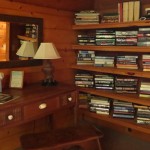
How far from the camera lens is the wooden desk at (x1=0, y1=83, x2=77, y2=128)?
1635 millimetres

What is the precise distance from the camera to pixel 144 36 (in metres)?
2.27

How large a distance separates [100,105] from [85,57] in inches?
23.6

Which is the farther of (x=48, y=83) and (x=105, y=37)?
(x=105, y=37)

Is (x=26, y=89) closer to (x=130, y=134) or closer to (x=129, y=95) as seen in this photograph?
(x=129, y=95)

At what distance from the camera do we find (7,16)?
6.82 ft

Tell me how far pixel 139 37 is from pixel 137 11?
0.91 ft

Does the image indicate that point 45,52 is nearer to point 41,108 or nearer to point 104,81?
point 41,108

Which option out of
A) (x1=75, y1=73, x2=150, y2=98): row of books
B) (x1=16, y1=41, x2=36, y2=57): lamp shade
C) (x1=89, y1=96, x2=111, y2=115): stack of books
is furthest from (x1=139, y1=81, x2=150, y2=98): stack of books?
(x1=16, y1=41, x2=36, y2=57): lamp shade

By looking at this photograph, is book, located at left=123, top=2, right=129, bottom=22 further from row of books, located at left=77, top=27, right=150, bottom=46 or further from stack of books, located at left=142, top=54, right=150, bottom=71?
stack of books, located at left=142, top=54, right=150, bottom=71

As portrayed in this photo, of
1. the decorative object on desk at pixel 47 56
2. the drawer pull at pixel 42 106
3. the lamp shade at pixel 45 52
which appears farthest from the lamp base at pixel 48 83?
the drawer pull at pixel 42 106

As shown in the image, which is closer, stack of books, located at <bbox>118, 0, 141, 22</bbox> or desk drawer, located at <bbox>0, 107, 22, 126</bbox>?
desk drawer, located at <bbox>0, 107, 22, 126</bbox>

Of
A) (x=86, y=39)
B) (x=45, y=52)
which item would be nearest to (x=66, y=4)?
(x=86, y=39)

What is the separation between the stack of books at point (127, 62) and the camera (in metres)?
2.42

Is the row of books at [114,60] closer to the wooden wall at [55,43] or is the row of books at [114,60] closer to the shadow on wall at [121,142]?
the wooden wall at [55,43]
